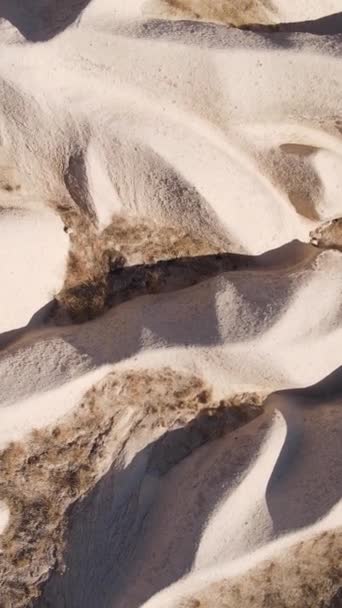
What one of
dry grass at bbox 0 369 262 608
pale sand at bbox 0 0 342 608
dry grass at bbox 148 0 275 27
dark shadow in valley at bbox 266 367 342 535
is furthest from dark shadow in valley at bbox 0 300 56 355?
dry grass at bbox 148 0 275 27

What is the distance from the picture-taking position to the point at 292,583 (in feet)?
6.13

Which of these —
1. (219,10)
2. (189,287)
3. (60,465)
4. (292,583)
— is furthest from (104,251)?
(292,583)

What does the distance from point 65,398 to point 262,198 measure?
2.44 feet

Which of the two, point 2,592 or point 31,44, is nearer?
point 31,44

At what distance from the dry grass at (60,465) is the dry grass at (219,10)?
99 centimetres

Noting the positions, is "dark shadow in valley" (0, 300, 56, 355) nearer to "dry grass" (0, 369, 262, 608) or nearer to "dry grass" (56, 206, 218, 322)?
"dry grass" (56, 206, 218, 322)

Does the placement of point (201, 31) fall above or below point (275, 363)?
above

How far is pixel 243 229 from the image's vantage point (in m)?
1.81

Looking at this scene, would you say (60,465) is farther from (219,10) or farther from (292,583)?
(219,10)

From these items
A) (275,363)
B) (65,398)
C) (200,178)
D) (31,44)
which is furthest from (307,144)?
(65,398)

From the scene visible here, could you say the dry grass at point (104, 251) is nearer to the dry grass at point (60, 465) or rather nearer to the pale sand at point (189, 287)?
the pale sand at point (189, 287)

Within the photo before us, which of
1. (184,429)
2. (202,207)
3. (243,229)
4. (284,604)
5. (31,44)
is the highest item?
(31,44)

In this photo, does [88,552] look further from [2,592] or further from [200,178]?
[200,178]

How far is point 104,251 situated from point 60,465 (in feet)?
1.94
